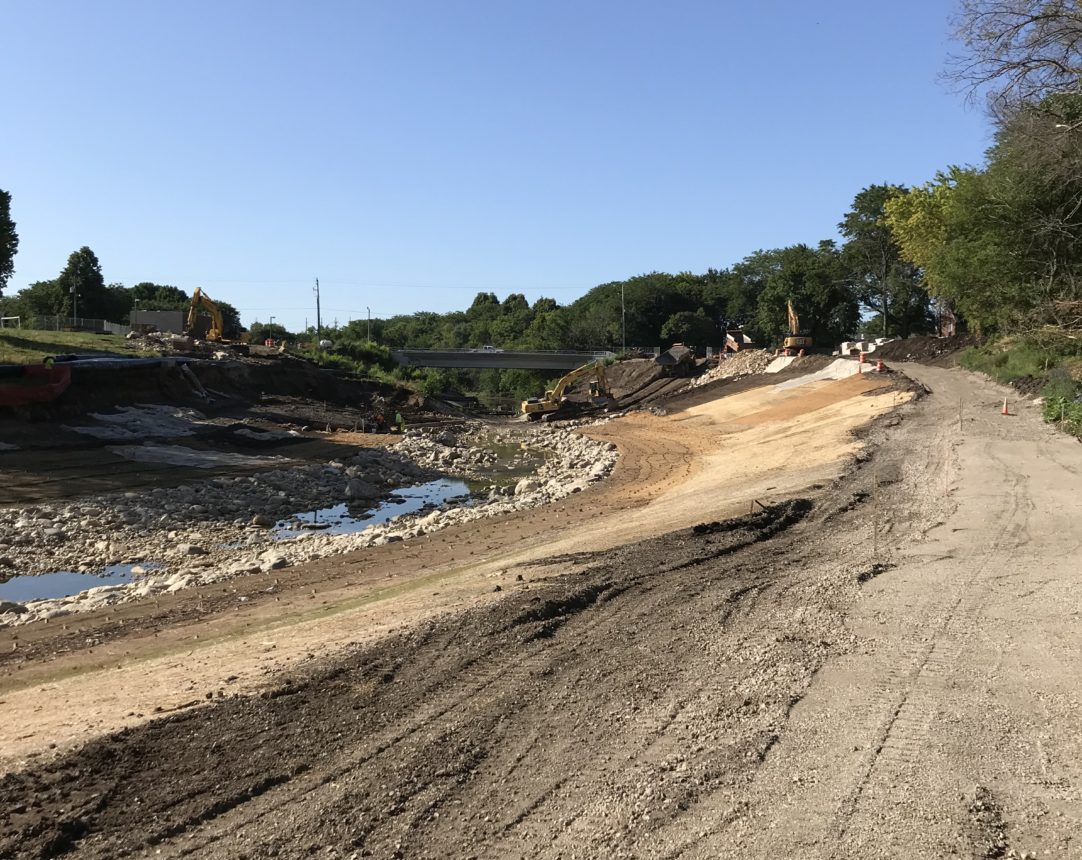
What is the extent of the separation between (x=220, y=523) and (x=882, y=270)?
209 ft

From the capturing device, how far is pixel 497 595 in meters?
10.5

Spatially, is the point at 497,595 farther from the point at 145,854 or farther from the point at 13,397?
the point at 13,397

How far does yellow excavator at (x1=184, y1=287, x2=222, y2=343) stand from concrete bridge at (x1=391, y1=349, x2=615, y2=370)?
24.6m

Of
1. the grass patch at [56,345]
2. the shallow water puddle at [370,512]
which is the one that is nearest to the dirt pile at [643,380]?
the shallow water puddle at [370,512]

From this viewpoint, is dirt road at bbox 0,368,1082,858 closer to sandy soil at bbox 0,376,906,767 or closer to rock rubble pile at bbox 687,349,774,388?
sandy soil at bbox 0,376,906,767

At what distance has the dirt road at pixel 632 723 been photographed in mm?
4918

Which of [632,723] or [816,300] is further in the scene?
[816,300]

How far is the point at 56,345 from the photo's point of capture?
4456cm

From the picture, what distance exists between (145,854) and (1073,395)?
1062 inches

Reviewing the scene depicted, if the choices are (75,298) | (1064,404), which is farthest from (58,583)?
(75,298)

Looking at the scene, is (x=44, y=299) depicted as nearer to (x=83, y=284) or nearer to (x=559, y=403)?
(x=83, y=284)

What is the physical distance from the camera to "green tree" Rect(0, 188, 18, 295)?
5072cm

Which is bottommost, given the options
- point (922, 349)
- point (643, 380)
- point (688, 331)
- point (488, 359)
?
point (643, 380)

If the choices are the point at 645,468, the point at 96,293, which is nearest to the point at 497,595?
the point at 645,468
